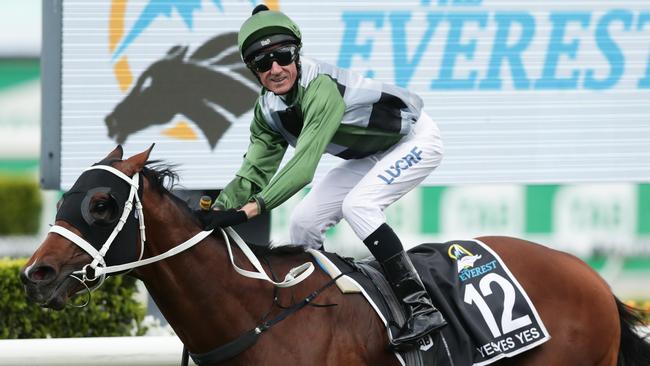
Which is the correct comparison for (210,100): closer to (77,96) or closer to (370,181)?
(77,96)

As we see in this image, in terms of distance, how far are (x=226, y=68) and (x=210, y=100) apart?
0.19 meters

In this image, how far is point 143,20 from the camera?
593cm

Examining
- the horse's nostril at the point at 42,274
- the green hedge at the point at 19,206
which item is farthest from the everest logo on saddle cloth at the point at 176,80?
the green hedge at the point at 19,206

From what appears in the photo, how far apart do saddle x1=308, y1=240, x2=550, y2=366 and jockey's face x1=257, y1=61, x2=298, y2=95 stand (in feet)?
1.98

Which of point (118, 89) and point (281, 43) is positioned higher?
point (281, 43)

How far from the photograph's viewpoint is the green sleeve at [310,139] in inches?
145

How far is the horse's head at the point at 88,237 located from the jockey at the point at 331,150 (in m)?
0.31

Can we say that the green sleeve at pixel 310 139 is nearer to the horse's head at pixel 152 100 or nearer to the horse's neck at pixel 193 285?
the horse's neck at pixel 193 285

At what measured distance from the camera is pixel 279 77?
3.94 meters

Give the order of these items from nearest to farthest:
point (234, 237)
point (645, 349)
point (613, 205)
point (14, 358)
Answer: point (234, 237) < point (645, 349) < point (14, 358) < point (613, 205)

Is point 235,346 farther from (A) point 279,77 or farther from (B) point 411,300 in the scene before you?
(A) point 279,77

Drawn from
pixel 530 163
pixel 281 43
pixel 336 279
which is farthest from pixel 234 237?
pixel 530 163

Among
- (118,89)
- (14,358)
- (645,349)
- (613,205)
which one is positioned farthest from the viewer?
(613,205)

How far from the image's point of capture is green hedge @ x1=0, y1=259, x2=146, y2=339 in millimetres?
5750
